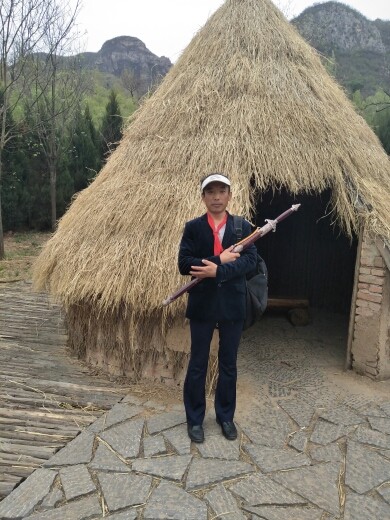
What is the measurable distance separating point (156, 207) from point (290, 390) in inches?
91.5

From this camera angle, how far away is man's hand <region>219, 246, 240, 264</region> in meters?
2.69

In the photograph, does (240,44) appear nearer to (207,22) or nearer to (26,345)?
(207,22)

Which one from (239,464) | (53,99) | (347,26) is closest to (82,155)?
(53,99)

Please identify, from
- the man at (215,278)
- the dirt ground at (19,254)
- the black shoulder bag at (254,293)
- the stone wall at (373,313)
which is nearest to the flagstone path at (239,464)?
the stone wall at (373,313)

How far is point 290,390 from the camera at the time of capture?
409 cm

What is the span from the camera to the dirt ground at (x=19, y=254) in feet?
28.4

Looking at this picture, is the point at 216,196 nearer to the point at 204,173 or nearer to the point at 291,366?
the point at 204,173

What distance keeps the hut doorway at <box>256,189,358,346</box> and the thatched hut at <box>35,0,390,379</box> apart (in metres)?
1.72

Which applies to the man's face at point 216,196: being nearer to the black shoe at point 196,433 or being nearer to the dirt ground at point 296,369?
the black shoe at point 196,433

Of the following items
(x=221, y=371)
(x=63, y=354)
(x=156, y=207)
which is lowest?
(x=63, y=354)

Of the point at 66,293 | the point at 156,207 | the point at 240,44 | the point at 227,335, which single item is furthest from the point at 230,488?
the point at 240,44

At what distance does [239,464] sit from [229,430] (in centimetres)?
32

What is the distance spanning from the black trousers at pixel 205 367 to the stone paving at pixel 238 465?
9.3 inches

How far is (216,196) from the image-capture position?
2.77m
